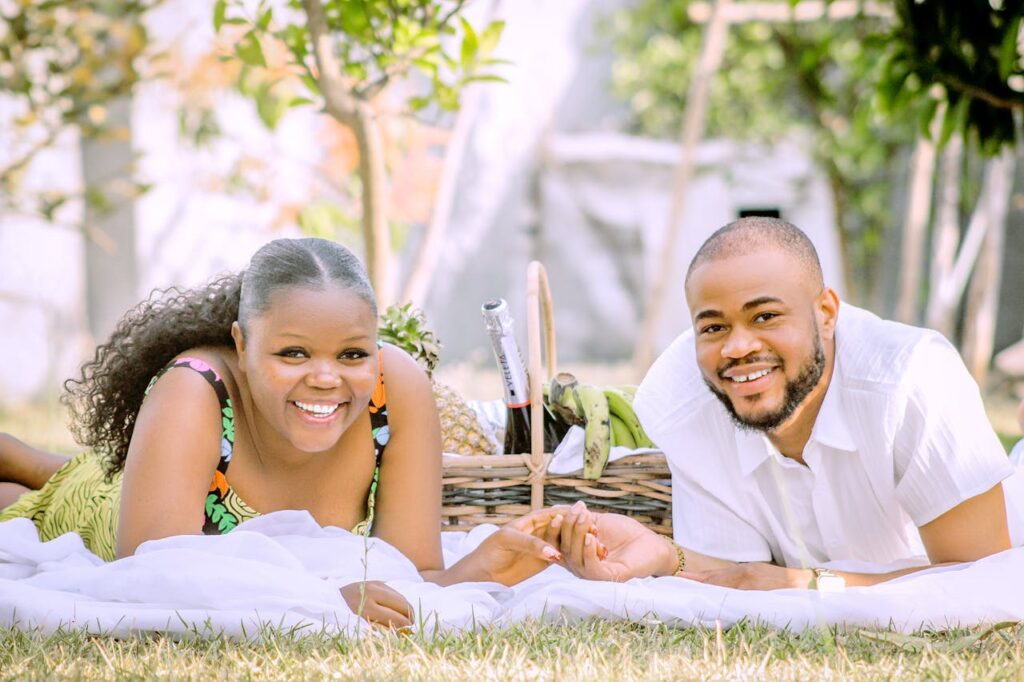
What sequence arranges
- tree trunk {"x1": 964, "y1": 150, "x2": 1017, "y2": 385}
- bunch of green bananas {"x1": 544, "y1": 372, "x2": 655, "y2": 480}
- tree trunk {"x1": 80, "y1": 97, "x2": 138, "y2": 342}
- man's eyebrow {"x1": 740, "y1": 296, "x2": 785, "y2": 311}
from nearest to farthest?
man's eyebrow {"x1": 740, "y1": 296, "x2": 785, "y2": 311} < bunch of green bananas {"x1": 544, "y1": 372, "x2": 655, "y2": 480} < tree trunk {"x1": 964, "y1": 150, "x2": 1017, "y2": 385} < tree trunk {"x1": 80, "y1": 97, "x2": 138, "y2": 342}

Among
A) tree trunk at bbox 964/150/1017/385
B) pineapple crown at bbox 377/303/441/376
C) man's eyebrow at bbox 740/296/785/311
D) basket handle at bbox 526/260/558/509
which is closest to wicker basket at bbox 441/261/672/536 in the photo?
basket handle at bbox 526/260/558/509

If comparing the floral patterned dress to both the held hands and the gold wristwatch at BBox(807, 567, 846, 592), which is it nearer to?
the held hands

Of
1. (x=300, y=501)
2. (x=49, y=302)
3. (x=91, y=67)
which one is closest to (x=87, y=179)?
(x=49, y=302)

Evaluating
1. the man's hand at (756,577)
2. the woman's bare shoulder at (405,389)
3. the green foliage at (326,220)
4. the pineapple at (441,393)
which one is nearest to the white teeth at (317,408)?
the woman's bare shoulder at (405,389)

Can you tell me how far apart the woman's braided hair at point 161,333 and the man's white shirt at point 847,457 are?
105 centimetres

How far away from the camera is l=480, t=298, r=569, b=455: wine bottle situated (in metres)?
3.85

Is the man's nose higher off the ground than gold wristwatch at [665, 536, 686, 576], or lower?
higher

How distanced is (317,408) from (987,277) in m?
7.20

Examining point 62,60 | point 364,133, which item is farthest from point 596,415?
point 62,60

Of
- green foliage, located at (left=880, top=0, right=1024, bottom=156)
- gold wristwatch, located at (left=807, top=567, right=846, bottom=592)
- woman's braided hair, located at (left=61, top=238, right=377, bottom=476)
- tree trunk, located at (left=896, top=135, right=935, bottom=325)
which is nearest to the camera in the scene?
gold wristwatch, located at (left=807, top=567, right=846, bottom=592)

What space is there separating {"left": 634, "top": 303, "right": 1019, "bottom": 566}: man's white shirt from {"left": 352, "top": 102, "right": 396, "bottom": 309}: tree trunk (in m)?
1.55

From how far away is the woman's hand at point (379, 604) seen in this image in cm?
276

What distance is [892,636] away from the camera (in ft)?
8.77

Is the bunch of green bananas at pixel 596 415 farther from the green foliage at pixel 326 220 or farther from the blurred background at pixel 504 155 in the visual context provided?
the green foliage at pixel 326 220
